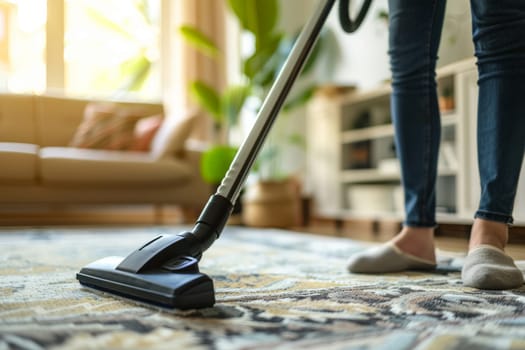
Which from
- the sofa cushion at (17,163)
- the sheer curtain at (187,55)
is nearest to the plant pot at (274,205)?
the sofa cushion at (17,163)

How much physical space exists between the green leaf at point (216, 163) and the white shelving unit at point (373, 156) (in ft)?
1.90

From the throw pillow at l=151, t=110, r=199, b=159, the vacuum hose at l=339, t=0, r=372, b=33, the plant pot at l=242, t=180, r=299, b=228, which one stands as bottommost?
the plant pot at l=242, t=180, r=299, b=228

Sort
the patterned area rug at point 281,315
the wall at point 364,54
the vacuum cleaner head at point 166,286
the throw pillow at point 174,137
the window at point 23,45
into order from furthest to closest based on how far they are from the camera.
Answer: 1. the window at point 23,45
2. the throw pillow at point 174,137
3. the wall at point 364,54
4. the vacuum cleaner head at point 166,286
5. the patterned area rug at point 281,315

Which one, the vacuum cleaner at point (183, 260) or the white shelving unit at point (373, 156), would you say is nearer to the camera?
the vacuum cleaner at point (183, 260)

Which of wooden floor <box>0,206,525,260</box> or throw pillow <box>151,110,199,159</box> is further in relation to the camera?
throw pillow <box>151,110,199,159</box>

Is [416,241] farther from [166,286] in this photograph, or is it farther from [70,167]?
[70,167]

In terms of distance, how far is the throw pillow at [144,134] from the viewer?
3.34 m

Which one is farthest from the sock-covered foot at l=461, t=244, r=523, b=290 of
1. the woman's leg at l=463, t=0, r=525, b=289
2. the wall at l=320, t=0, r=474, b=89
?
the wall at l=320, t=0, r=474, b=89

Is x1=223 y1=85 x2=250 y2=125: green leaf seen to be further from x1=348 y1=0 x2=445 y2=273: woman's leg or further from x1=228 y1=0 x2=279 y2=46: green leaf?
x1=348 y1=0 x2=445 y2=273: woman's leg

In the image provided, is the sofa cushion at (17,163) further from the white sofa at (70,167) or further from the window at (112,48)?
the window at (112,48)

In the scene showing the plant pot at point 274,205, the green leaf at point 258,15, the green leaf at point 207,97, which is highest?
the green leaf at point 258,15

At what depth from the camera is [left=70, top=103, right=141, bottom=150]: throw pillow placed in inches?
132

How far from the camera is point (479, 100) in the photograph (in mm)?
970

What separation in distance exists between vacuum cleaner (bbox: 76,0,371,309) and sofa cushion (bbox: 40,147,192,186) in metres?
2.14
